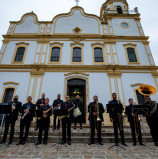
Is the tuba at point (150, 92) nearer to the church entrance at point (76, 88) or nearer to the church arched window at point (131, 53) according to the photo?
the church entrance at point (76, 88)

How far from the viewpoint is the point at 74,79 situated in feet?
34.3

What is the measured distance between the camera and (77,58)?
37.8 feet

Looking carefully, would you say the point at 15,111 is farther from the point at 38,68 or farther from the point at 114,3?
the point at 114,3

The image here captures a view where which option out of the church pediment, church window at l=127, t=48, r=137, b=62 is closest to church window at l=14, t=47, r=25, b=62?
the church pediment

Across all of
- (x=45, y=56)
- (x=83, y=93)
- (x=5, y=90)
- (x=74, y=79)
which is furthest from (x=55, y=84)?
(x=5, y=90)

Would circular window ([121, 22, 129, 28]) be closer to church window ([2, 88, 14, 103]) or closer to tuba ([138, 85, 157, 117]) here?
tuba ([138, 85, 157, 117])

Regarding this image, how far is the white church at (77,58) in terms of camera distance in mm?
9797

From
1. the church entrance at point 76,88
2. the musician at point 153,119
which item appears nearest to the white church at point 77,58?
the church entrance at point 76,88

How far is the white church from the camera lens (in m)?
9.80

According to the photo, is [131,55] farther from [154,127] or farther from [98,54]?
[154,127]

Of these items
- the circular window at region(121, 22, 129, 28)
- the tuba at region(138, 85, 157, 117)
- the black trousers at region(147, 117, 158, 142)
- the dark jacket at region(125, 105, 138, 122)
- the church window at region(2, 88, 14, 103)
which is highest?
the circular window at region(121, 22, 129, 28)

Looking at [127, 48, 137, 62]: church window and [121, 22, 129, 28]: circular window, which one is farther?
[121, 22, 129, 28]: circular window

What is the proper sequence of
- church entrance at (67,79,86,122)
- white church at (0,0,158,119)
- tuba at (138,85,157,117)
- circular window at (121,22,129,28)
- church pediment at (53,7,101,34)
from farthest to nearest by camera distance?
circular window at (121,22,129,28) < church pediment at (53,7,101,34) < church entrance at (67,79,86,122) < white church at (0,0,158,119) < tuba at (138,85,157,117)

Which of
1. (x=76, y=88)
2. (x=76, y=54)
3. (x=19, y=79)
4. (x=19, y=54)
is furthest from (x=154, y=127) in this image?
(x=19, y=54)
